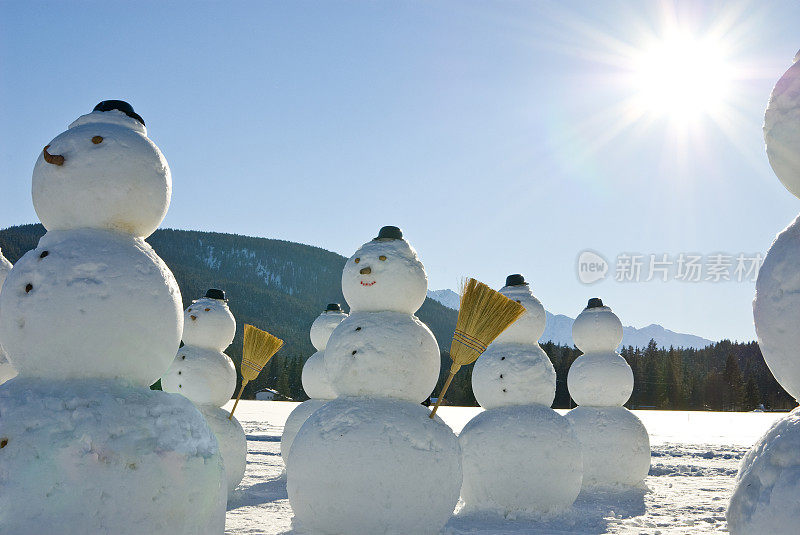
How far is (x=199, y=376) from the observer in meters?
7.36

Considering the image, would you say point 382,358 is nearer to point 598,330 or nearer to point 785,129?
point 785,129

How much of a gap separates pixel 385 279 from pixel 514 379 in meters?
2.62

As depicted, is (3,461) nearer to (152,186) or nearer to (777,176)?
(152,186)

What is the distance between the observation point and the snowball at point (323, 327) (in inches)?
404

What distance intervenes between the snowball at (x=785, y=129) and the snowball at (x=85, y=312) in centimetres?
312

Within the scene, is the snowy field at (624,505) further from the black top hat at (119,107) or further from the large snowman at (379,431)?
the black top hat at (119,107)

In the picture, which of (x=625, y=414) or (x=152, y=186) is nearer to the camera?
(x=152, y=186)

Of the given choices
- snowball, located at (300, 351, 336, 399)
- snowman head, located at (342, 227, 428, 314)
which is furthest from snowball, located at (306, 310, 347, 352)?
snowman head, located at (342, 227, 428, 314)

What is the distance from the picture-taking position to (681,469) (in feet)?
38.2

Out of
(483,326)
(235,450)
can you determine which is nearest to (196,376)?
(235,450)

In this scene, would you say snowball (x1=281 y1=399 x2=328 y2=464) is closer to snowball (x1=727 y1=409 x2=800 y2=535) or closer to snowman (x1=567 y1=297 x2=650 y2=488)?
snowman (x1=567 y1=297 x2=650 y2=488)

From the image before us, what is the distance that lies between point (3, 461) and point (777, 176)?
149 inches

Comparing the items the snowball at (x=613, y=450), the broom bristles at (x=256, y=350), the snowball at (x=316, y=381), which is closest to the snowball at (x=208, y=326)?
the broom bristles at (x=256, y=350)

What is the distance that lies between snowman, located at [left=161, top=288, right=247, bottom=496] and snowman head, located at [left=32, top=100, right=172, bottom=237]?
403 centimetres
